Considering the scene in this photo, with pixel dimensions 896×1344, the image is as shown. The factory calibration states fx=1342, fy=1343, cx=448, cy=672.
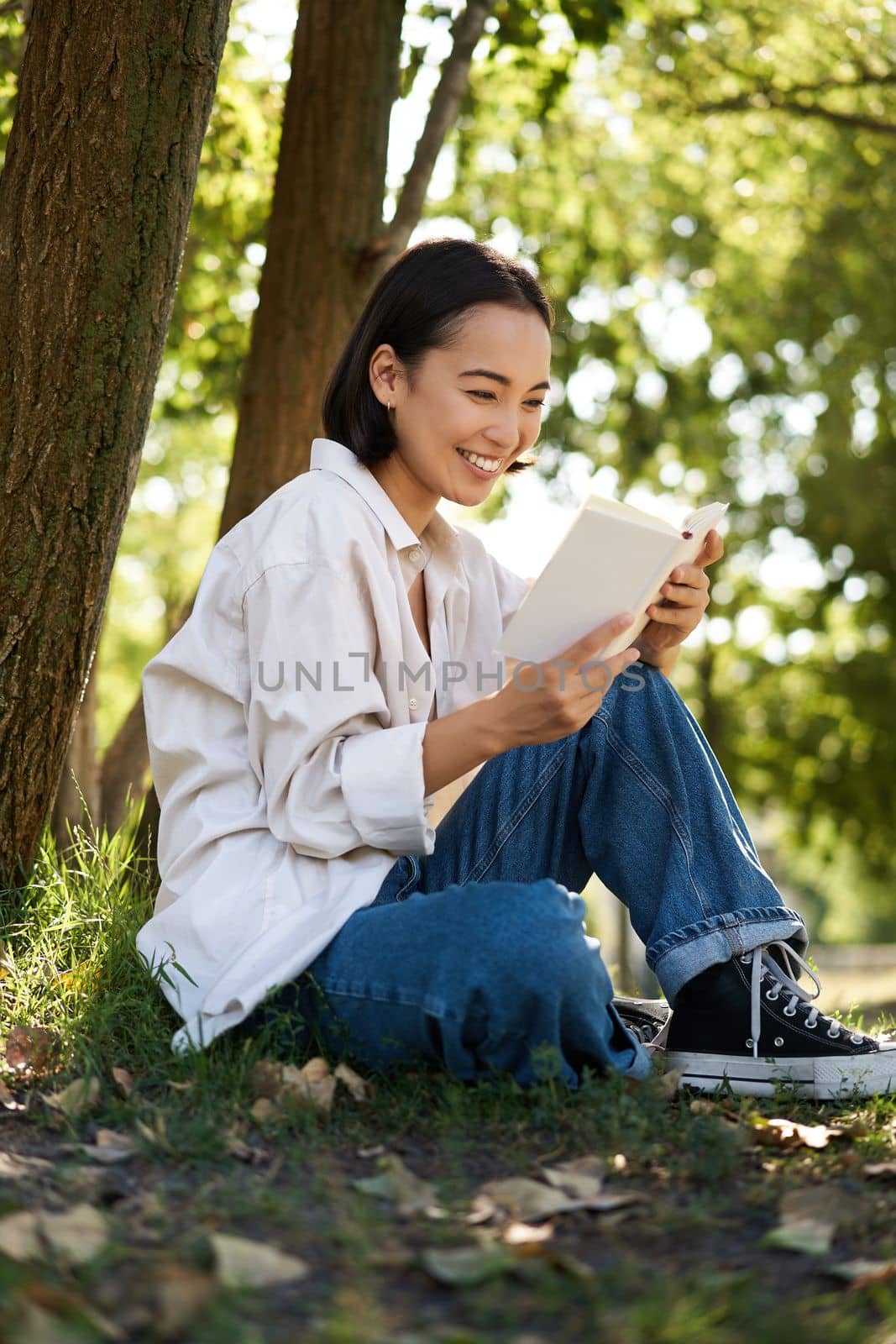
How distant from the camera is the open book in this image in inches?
98.1

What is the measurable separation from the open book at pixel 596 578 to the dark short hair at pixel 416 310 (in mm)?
709

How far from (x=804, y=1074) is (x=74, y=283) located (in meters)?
2.50

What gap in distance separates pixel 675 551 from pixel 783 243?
919cm

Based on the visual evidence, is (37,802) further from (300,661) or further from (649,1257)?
(649,1257)

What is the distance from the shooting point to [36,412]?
333 centimetres

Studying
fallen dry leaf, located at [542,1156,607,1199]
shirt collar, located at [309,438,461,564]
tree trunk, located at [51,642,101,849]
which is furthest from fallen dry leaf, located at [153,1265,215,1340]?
tree trunk, located at [51,642,101,849]

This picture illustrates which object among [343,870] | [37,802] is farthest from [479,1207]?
[37,802]

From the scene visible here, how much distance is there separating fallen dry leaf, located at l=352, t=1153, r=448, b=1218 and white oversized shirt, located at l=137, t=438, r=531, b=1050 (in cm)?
49

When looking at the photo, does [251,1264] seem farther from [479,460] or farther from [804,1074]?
[479,460]

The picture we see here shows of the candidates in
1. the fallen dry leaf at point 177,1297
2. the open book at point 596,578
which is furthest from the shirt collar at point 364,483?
the fallen dry leaf at point 177,1297

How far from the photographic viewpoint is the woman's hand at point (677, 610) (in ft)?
9.92

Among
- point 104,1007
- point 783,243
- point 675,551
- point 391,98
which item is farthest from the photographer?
point 783,243

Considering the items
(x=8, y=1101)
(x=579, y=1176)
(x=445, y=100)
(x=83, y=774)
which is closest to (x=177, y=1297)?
(x=579, y=1176)

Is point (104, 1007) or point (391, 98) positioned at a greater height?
point (391, 98)
